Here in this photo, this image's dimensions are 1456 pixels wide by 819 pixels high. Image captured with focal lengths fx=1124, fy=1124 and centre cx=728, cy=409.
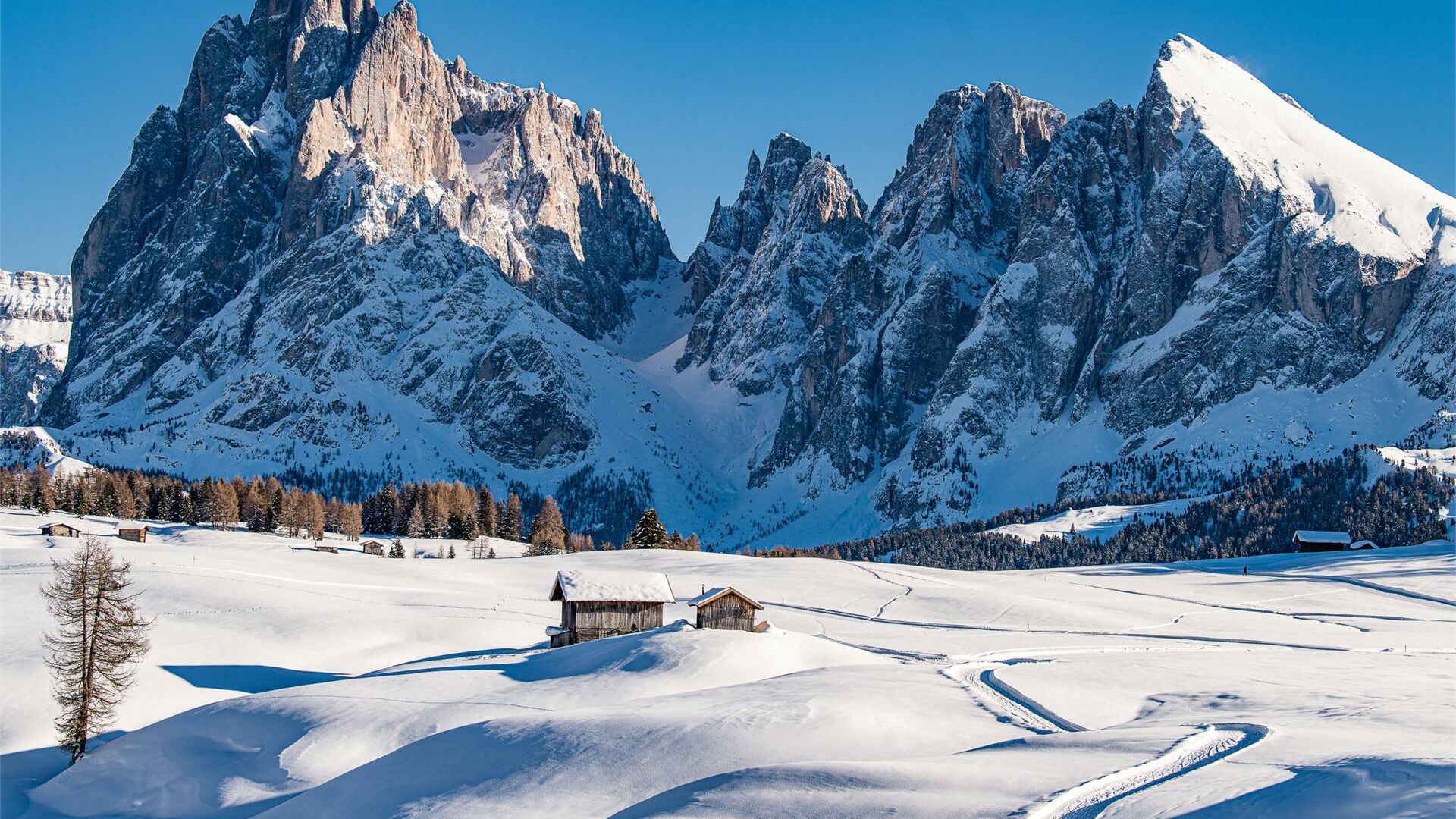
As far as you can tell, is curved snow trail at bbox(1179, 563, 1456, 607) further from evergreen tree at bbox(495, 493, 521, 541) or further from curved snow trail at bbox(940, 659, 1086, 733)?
evergreen tree at bbox(495, 493, 521, 541)

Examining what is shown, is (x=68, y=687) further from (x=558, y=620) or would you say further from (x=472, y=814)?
(x=558, y=620)

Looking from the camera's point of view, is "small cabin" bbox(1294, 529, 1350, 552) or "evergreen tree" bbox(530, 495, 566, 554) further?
"evergreen tree" bbox(530, 495, 566, 554)

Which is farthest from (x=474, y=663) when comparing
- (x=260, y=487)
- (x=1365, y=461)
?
(x=1365, y=461)

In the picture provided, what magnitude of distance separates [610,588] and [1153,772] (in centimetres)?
4311

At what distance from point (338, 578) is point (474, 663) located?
38.2 metres

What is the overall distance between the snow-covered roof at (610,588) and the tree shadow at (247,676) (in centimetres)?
1283

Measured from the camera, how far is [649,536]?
128 metres

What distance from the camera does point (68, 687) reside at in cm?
4503

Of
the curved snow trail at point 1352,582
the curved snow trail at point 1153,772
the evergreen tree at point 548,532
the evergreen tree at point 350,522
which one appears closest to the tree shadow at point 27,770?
the curved snow trail at point 1153,772

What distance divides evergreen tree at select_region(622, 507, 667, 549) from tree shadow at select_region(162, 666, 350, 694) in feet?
236

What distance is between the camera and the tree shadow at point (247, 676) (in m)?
52.7

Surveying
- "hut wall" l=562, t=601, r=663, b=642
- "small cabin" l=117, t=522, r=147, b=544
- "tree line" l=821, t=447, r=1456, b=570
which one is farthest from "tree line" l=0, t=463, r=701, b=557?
"hut wall" l=562, t=601, r=663, b=642

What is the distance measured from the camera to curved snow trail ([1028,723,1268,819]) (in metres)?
20.7

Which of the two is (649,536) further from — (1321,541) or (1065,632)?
(1321,541)
